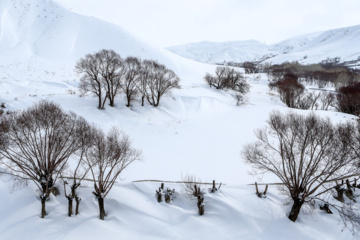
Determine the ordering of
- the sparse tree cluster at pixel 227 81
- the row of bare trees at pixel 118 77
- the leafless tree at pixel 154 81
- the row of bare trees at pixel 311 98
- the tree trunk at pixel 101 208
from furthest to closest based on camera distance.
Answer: the sparse tree cluster at pixel 227 81 → the row of bare trees at pixel 311 98 → the leafless tree at pixel 154 81 → the row of bare trees at pixel 118 77 → the tree trunk at pixel 101 208

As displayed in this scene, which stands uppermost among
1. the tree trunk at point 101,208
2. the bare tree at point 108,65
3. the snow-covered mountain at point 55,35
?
the snow-covered mountain at point 55,35

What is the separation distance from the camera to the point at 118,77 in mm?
29734

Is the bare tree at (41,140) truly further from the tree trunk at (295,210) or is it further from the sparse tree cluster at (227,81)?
the sparse tree cluster at (227,81)

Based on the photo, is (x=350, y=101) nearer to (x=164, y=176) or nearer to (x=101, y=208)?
(x=164, y=176)

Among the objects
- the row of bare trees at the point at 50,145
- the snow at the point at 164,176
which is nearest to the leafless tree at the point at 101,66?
the snow at the point at 164,176

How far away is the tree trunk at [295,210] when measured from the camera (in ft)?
43.0

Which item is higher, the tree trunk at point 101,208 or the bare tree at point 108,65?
the bare tree at point 108,65

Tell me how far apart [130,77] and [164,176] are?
18928 mm

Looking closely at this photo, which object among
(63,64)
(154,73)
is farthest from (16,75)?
(154,73)

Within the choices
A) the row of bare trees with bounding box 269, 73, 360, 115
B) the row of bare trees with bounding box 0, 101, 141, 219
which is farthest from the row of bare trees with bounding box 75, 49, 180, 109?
the row of bare trees with bounding box 269, 73, 360, 115

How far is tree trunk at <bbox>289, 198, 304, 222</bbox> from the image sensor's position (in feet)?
43.0

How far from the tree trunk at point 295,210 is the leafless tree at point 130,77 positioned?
26.6 metres

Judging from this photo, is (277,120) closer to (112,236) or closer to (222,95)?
(112,236)

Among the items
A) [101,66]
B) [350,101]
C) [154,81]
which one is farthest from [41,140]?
[350,101]
